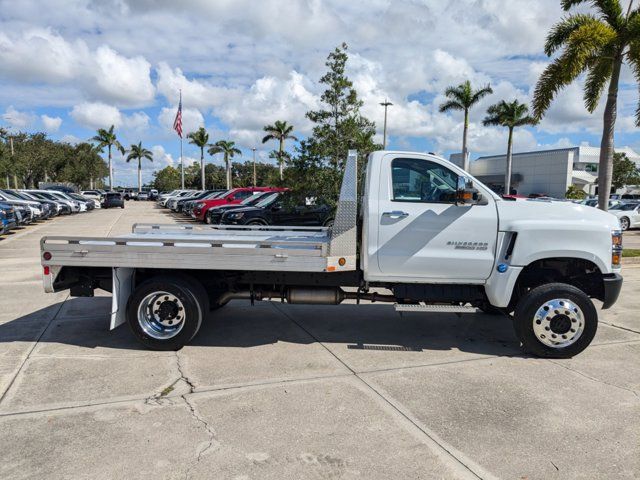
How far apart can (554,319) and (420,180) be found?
2009mm

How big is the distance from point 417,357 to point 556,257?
1.80 meters

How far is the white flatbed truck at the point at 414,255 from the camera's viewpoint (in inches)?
200

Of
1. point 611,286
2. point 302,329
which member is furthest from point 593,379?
point 302,329

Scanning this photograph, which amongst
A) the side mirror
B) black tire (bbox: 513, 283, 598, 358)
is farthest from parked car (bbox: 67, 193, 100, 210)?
black tire (bbox: 513, 283, 598, 358)

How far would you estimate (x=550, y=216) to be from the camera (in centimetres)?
513

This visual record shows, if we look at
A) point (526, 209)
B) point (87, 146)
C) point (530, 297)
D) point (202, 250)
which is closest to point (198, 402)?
point (202, 250)

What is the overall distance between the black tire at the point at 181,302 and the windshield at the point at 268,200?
11.1 meters

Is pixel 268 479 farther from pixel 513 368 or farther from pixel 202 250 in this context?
pixel 513 368

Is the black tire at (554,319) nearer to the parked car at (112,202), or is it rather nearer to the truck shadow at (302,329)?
the truck shadow at (302,329)

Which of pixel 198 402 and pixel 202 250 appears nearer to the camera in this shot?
pixel 198 402

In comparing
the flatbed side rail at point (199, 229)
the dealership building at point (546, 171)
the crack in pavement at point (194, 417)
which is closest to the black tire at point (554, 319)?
the flatbed side rail at point (199, 229)

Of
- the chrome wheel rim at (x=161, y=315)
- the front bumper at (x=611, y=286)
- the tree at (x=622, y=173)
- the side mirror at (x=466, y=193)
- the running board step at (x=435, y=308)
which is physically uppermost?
the tree at (x=622, y=173)

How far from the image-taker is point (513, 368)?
16.4 ft

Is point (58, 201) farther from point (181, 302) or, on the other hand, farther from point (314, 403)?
point (314, 403)
